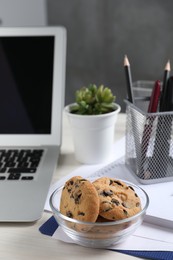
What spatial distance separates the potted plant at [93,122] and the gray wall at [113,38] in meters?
1.53

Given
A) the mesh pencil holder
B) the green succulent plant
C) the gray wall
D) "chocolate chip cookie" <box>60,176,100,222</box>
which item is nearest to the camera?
"chocolate chip cookie" <box>60,176,100,222</box>

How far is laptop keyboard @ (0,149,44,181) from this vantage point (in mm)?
714

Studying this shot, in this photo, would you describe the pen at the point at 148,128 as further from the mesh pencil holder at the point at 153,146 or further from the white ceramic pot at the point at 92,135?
the white ceramic pot at the point at 92,135

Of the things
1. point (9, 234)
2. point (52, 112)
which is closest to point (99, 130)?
point (52, 112)

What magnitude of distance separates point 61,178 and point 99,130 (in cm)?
11

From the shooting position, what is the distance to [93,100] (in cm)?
78

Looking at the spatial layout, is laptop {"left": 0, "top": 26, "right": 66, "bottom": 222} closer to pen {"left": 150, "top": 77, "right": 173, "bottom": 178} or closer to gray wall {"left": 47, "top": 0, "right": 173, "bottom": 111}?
pen {"left": 150, "top": 77, "right": 173, "bottom": 178}

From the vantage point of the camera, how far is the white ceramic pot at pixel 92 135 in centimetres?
77

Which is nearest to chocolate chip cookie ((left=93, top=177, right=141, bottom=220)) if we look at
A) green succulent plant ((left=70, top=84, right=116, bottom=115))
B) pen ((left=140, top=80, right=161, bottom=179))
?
pen ((left=140, top=80, right=161, bottom=179))

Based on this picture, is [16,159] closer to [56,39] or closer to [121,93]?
[56,39]

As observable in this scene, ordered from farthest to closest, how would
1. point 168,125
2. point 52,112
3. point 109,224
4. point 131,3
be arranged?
point 131,3 < point 52,112 < point 168,125 < point 109,224

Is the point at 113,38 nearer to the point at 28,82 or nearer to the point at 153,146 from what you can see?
the point at 28,82

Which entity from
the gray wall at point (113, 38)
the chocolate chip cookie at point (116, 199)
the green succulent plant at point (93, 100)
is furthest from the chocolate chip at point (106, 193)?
the gray wall at point (113, 38)

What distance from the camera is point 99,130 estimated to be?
2.57ft
